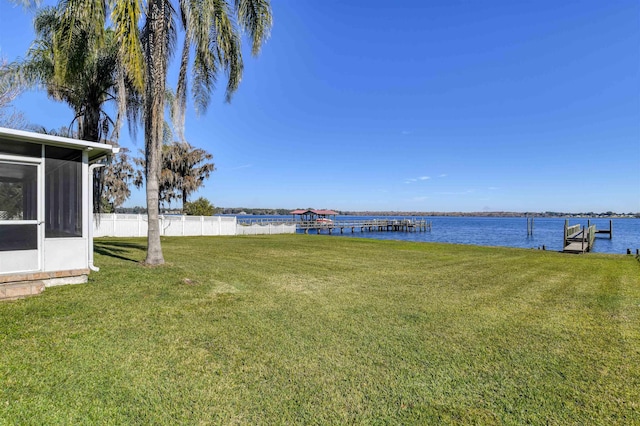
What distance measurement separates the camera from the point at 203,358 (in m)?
3.38

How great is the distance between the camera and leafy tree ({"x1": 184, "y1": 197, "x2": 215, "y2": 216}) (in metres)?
28.2

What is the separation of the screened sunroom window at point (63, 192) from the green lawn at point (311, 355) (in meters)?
1.13

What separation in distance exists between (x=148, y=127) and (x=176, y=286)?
422 centimetres

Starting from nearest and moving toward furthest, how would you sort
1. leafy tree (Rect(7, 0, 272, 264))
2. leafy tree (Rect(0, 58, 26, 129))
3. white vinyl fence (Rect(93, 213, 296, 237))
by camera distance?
leafy tree (Rect(7, 0, 272, 264)) < leafy tree (Rect(0, 58, 26, 129)) < white vinyl fence (Rect(93, 213, 296, 237))

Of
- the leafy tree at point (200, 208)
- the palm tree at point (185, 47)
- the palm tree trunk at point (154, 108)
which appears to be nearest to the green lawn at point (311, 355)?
the palm tree trunk at point (154, 108)

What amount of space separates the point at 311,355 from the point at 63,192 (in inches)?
204

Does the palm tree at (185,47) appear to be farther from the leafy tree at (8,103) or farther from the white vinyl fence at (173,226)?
the white vinyl fence at (173,226)

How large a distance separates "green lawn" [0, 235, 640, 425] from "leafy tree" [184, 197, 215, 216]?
898 inches

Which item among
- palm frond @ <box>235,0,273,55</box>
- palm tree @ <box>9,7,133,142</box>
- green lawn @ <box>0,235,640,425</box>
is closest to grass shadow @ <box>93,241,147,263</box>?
green lawn @ <box>0,235,640,425</box>

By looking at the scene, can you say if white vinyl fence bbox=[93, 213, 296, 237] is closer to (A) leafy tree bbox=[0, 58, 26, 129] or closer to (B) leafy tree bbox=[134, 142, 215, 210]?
(A) leafy tree bbox=[0, 58, 26, 129]

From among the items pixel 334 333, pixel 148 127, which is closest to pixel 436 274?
pixel 334 333

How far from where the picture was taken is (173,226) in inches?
830

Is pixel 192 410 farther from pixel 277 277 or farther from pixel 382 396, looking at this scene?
pixel 277 277

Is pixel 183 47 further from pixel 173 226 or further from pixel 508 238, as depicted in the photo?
pixel 508 238
